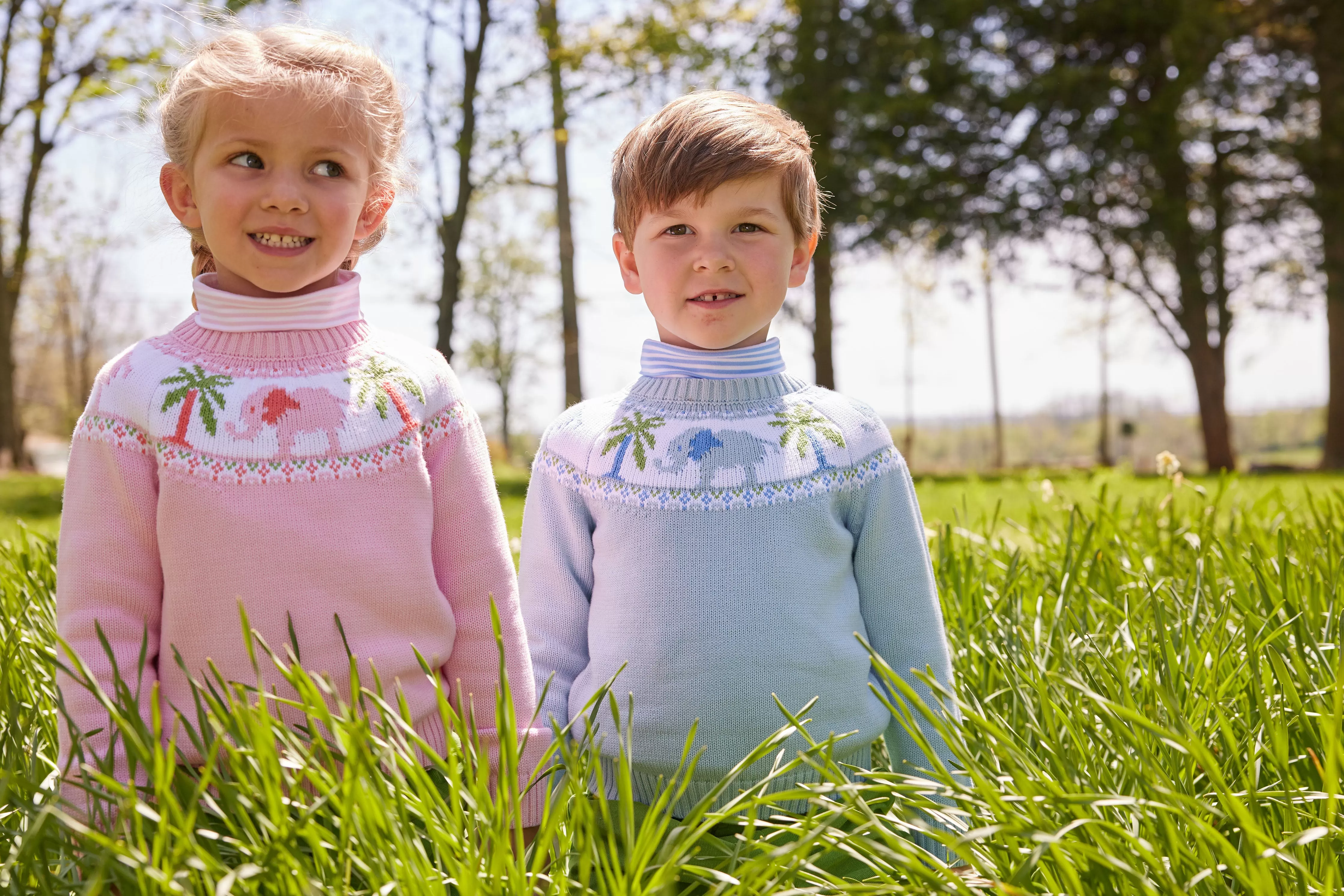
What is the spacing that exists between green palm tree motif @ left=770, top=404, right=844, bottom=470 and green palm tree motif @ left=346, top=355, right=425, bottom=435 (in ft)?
1.84

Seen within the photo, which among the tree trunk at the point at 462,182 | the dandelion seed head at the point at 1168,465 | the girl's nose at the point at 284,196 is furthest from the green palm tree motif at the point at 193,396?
the tree trunk at the point at 462,182

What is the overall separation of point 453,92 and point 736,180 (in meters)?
9.36

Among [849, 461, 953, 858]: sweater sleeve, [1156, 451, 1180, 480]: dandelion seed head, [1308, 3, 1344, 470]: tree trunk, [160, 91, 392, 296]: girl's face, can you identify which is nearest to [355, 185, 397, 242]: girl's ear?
[160, 91, 392, 296]: girl's face

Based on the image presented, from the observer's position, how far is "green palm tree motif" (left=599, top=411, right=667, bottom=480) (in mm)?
1635

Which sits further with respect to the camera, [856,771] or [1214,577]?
[1214,577]

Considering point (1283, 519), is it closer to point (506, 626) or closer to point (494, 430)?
point (506, 626)

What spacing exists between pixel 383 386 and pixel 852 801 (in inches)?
33.0

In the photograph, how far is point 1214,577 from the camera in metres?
2.29

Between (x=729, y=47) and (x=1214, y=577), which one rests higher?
(x=729, y=47)

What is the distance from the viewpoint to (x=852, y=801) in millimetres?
1132

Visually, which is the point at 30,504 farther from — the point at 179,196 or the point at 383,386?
the point at 383,386

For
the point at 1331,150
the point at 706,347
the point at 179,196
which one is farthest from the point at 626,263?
the point at 1331,150

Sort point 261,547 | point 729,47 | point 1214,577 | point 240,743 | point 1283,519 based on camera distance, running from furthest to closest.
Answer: point 729,47 → point 1283,519 → point 1214,577 → point 261,547 → point 240,743

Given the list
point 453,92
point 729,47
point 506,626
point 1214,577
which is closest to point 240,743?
point 506,626
